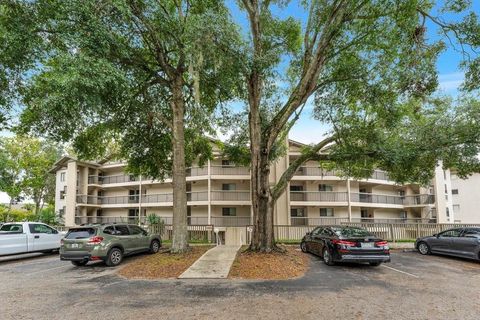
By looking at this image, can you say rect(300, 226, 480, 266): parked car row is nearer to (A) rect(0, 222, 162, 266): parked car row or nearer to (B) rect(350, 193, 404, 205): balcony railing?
(A) rect(0, 222, 162, 266): parked car row

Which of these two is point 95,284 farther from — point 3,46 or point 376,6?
point 376,6

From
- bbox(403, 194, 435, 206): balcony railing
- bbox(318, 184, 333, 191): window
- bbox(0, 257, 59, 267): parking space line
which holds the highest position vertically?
bbox(318, 184, 333, 191): window

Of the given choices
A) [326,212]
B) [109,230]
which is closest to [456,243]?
[109,230]

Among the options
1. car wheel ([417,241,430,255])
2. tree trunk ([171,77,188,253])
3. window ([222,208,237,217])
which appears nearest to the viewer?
tree trunk ([171,77,188,253])

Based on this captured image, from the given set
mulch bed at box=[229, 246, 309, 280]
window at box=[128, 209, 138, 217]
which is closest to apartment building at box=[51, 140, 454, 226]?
window at box=[128, 209, 138, 217]

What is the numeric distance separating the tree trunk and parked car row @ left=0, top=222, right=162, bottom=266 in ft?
5.53

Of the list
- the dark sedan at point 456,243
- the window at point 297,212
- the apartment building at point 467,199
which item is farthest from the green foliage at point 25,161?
the apartment building at point 467,199

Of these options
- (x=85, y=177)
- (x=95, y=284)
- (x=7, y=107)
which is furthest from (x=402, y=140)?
(x=85, y=177)

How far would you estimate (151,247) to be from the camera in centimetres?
1285

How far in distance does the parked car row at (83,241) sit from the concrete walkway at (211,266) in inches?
115

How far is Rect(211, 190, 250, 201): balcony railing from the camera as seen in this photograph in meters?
24.7

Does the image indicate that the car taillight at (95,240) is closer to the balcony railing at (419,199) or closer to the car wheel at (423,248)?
the car wheel at (423,248)

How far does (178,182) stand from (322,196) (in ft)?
52.6

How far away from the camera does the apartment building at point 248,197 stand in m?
24.8
